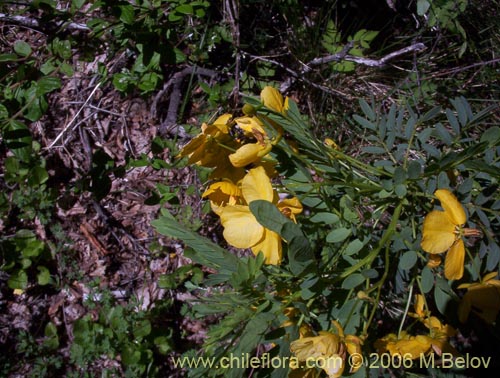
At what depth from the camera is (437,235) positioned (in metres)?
0.98

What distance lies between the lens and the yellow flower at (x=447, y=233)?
0.97 metres

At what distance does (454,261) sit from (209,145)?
1.86ft

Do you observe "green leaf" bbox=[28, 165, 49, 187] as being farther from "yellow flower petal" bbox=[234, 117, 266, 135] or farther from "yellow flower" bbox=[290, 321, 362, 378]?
"yellow flower" bbox=[290, 321, 362, 378]

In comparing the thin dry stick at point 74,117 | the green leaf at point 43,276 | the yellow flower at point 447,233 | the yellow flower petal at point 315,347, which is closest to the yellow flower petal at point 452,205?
the yellow flower at point 447,233

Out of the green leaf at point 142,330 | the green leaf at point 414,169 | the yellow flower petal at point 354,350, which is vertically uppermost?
the green leaf at point 414,169

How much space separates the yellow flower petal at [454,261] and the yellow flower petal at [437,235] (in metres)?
0.01

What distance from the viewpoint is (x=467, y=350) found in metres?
1.95

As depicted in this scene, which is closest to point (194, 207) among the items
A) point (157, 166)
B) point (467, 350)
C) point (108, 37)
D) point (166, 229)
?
point (157, 166)

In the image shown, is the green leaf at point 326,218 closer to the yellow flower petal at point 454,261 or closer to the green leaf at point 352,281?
the green leaf at point 352,281

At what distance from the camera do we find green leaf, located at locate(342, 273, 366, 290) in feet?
3.38

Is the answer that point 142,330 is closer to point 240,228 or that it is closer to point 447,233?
point 240,228

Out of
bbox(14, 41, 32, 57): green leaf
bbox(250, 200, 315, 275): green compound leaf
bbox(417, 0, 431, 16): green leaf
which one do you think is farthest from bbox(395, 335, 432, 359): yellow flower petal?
bbox(14, 41, 32, 57): green leaf

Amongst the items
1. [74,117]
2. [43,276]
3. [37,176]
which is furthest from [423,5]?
[43,276]

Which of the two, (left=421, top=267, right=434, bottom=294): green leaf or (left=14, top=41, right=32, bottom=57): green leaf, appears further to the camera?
(left=14, top=41, right=32, bottom=57): green leaf
